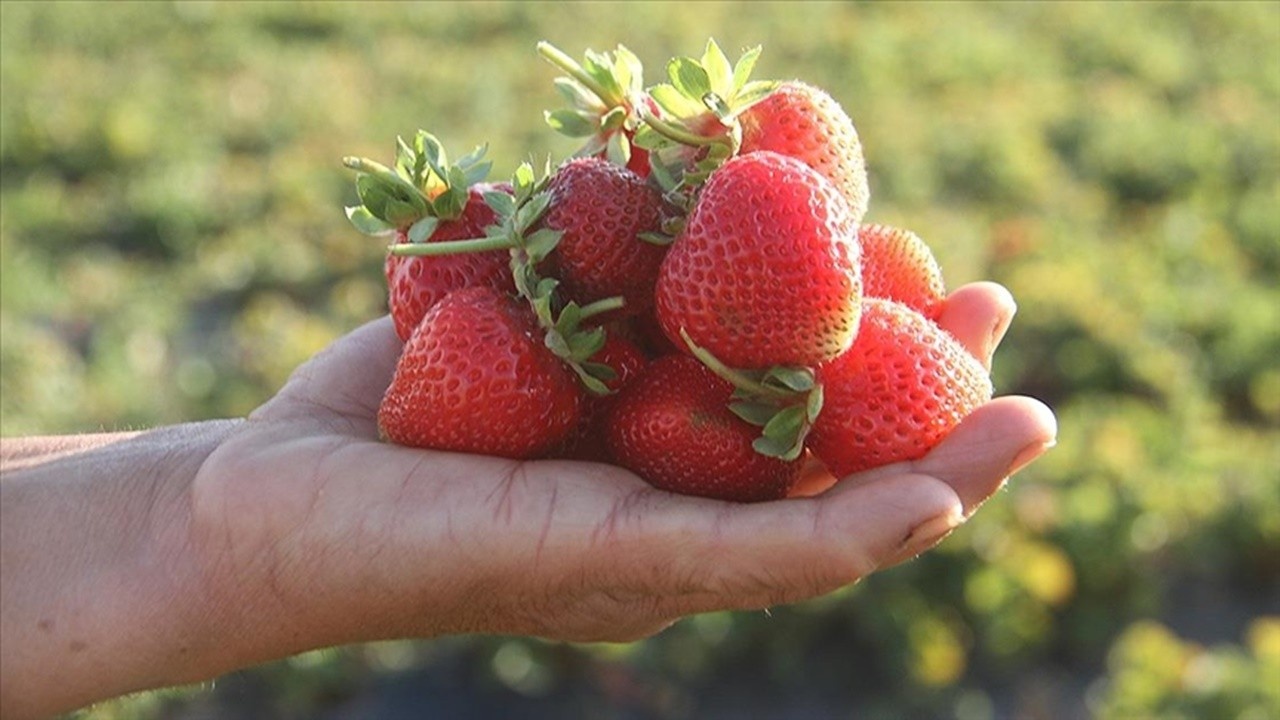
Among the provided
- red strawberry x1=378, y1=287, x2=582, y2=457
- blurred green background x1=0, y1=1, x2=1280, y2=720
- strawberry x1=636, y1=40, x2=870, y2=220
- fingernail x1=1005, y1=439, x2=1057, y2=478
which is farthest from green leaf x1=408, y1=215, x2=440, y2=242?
blurred green background x1=0, y1=1, x2=1280, y2=720

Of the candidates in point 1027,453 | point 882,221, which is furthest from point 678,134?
point 882,221

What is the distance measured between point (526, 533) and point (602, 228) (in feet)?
1.67

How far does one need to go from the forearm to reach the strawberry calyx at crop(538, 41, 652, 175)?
86 cm

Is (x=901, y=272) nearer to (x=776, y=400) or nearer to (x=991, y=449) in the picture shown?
(x=776, y=400)

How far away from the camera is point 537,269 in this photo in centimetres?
249

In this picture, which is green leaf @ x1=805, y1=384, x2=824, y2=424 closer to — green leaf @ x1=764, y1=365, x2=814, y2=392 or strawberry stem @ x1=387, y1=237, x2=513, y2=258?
green leaf @ x1=764, y1=365, x2=814, y2=392

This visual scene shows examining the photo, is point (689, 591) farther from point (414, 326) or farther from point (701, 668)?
point (701, 668)

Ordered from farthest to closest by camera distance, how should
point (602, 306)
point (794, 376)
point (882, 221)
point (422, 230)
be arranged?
point (882, 221)
point (422, 230)
point (602, 306)
point (794, 376)

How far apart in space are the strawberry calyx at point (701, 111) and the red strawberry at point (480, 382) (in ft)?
1.15

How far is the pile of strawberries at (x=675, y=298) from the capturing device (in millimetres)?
2254

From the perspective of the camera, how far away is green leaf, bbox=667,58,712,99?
7.79ft

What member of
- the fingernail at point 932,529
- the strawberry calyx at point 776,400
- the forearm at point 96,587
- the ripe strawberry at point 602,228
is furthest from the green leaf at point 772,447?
the forearm at point 96,587

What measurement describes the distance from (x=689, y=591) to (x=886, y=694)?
7.62ft

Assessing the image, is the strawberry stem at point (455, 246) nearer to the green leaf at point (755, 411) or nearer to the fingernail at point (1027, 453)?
the green leaf at point (755, 411)
